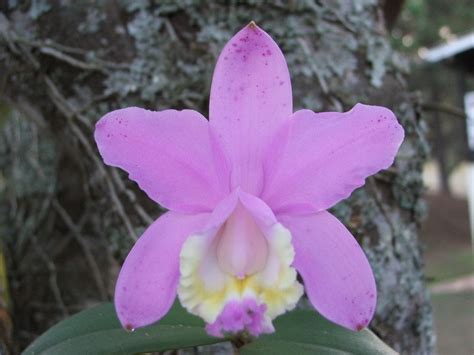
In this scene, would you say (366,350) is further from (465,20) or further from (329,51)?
(465,20)

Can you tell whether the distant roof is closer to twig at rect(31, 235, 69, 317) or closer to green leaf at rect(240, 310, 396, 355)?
twig at rect(31, 235, 69, 317)

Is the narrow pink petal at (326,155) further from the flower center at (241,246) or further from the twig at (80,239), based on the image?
the twig at (80,239)

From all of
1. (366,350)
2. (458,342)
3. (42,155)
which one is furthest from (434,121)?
(366,350)

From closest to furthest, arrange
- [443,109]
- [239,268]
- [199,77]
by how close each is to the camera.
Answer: [239,268], [199,77], [443,109]

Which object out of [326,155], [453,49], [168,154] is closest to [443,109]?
[326,155]

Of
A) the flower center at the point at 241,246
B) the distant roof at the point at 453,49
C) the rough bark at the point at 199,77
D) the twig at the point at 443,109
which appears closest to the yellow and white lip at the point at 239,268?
the flower center at the point at 241,246

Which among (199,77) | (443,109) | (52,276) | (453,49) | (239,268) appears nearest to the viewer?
(239,268)

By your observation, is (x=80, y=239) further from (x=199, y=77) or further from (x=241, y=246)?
(x=241, y=246)

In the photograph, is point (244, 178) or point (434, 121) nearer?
point (244, 178)
